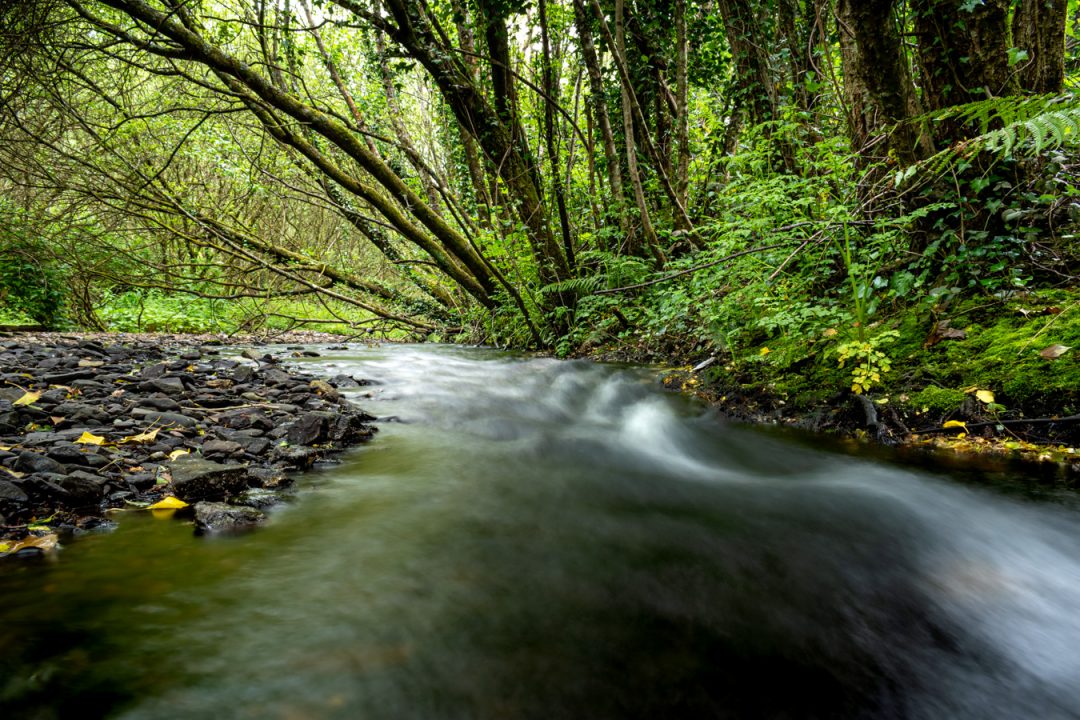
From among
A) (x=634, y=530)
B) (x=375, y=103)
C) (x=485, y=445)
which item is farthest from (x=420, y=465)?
(x=375, y=103)

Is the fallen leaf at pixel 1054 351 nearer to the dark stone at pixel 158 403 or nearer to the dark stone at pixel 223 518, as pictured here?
the dark stone at pixel 223 518

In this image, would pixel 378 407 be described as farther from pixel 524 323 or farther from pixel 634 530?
pixel 524 323

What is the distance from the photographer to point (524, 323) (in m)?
9.28

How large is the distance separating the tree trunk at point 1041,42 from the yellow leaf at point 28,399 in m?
6.38

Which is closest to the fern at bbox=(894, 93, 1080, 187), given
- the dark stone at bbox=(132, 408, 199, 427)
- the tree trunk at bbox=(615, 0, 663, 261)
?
the tree trunk at bbox=(615, 0, 663, 261)

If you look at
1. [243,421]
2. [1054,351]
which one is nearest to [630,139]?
[1054,351]

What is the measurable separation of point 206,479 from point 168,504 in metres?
0.18

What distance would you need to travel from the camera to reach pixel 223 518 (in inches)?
85.3

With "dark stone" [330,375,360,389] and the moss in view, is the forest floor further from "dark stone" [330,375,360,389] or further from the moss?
"dark stone" [330,375,360,389]

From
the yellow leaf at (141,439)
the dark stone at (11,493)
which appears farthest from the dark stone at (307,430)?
the dark stone at (11,493)

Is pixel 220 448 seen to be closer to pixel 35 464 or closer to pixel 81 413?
pixel 35 464

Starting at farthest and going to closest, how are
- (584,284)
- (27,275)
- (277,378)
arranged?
(27,275) < (584,284) < (277,378)

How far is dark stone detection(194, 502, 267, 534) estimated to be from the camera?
83.6 inches

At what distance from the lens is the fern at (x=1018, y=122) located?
89.8 inches
